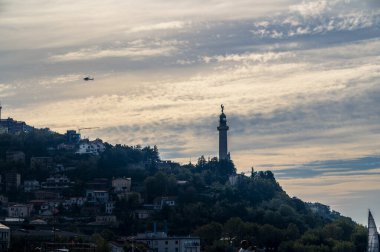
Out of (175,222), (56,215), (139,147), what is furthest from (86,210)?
(139,147)

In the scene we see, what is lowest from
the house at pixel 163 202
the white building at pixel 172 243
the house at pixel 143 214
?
the white building at pixel 172 243

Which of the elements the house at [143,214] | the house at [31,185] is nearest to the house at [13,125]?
the house at [31,185]

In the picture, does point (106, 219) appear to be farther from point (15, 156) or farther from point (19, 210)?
point (15, 156)

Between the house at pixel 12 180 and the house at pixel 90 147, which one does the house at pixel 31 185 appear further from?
the house at pixel 90 147

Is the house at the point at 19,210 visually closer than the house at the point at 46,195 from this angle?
Yes

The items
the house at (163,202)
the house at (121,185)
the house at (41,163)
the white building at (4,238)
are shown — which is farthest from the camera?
the house at (41,163)

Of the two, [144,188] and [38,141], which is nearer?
[144,188]

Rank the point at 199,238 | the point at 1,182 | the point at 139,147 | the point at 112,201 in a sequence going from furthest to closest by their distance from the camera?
1. the point at 139,147
2. the point at 1,182
3. the point at 112,201
4. the point at 199,238

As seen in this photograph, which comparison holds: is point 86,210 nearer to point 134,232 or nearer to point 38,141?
point 134,232
